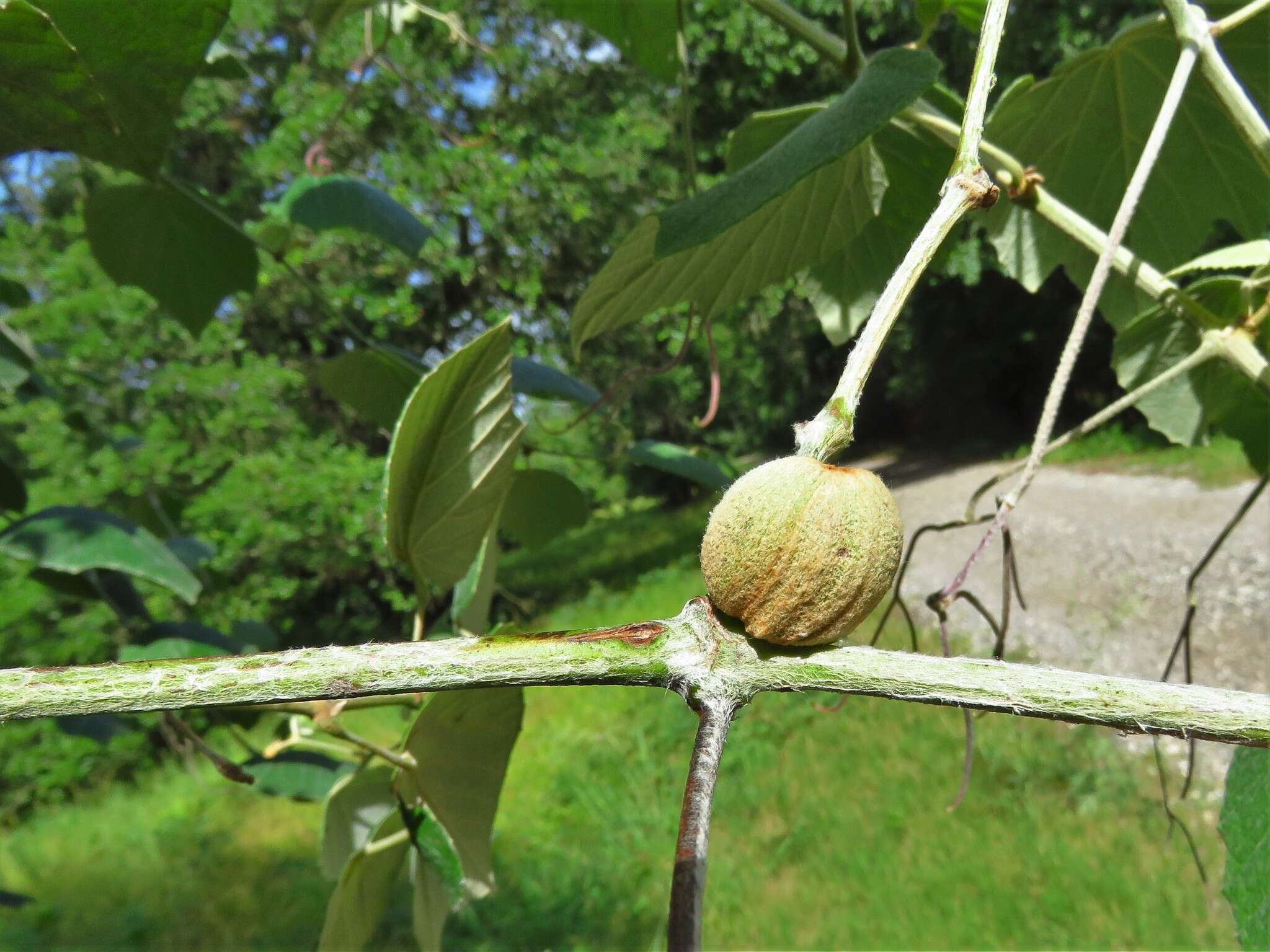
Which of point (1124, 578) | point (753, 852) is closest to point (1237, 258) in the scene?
point (753, 852)

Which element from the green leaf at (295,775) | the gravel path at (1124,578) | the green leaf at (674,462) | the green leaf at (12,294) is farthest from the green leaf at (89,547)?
the gravel path at (1124,578)

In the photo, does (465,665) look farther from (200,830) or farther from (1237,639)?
(200,830)

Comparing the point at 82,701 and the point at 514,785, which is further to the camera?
the point at 514,785

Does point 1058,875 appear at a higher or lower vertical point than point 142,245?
lower

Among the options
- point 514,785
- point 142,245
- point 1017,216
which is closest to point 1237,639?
point 514,785

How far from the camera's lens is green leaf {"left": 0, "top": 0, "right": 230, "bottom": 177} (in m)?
0.36

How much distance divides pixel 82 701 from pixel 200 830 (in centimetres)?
452

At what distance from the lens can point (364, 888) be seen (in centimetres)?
53

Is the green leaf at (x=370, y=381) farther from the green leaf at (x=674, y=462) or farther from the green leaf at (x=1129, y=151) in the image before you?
the green leaf at (x=1129, y=151)

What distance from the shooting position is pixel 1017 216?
2.19 ft

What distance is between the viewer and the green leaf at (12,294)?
1202 millimetres

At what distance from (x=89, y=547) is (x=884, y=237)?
2.56 feet

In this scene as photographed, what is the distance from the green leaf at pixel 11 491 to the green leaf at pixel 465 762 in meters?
0.81

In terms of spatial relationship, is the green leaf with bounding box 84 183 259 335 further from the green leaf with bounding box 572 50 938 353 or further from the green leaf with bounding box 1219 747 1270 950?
the green leaf with bounding box 1219 747 1270 950
